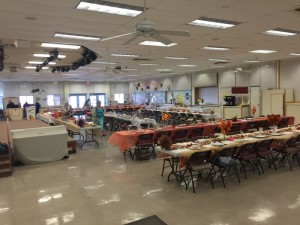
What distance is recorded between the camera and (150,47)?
26.2 feet

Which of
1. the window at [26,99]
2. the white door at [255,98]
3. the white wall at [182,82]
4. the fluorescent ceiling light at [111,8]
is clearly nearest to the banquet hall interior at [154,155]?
the fluorescent ceiling light at [111,8]

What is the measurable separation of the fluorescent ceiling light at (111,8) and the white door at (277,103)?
33.6 ft

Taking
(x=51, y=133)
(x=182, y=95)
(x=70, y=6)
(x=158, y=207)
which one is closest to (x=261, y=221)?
(x=158, y=207)

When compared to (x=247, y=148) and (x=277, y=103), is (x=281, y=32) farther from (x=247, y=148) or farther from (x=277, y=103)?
(x=277, y=103)

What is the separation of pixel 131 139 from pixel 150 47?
3.05 m

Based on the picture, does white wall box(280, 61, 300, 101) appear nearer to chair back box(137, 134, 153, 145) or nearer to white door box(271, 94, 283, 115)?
white door box(271, 94, 283, 115)

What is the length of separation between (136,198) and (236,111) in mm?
11454

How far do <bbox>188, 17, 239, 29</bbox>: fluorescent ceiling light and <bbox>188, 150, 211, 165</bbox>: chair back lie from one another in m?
2.64

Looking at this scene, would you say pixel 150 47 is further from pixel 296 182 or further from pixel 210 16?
pixel 296 182

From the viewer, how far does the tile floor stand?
A: 3.70 m

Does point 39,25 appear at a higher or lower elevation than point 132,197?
higher

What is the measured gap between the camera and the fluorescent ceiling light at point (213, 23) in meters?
5.13

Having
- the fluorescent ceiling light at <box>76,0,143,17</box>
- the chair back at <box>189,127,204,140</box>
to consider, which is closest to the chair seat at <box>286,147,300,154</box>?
the chair back at <box>189,127,204,140</box>

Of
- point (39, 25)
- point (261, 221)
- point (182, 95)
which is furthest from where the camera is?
point (182, 95)
